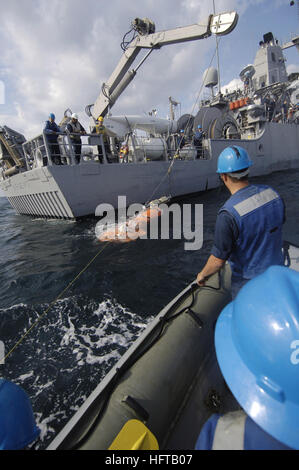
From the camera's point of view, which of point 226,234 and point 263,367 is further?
point 226,234

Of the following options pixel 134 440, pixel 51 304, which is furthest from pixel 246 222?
pixel 51 304

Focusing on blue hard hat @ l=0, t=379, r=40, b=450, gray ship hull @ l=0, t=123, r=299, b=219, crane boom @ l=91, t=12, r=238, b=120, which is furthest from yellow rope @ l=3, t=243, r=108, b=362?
crane boom @ l=91, t=12, r=238, b=120

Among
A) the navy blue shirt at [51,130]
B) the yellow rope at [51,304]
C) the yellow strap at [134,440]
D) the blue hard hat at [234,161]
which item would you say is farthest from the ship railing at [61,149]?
the yellow strap at [134,440]

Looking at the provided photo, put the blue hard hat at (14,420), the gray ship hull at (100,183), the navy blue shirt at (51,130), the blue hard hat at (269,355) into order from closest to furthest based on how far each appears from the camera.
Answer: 1. the blue hard hat at (269,355)
2. the blue hard hat at (14,420)
3. the navy blue shirt at (51,130)
4. the gray ship hull at (100,183)

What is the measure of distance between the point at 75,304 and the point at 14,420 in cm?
291

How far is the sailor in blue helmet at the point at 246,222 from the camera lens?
1587mm

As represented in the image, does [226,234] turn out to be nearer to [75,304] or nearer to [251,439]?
[251,439]

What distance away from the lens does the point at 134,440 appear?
1125 millimetres

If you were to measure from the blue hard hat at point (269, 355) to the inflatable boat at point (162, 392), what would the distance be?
0.61 metres

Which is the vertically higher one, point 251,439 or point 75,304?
point 251,439

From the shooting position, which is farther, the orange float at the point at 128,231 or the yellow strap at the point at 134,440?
the orange float at the point at 128,231

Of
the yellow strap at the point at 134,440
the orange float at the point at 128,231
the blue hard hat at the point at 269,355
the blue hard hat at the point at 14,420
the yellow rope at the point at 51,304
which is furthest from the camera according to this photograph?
the orange float at the point at 128,231

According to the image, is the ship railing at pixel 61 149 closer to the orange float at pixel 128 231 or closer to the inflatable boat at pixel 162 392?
the orange float at pixel 128 231

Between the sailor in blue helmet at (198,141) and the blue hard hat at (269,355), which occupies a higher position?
the sailor in blue helmet at (198,141)
